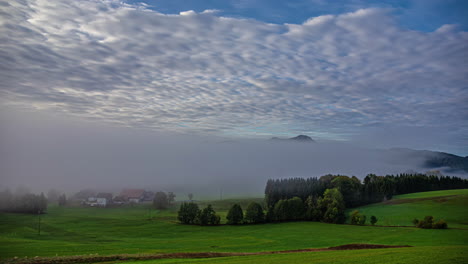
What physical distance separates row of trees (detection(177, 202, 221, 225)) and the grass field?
13.9 feet

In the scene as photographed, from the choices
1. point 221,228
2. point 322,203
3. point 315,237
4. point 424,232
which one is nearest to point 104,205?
point 221,228

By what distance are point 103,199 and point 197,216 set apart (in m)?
69.4

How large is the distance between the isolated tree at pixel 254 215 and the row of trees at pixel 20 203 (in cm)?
6657

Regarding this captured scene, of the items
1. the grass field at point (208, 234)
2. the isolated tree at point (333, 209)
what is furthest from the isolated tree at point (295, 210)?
the grass field at point (208, 234)

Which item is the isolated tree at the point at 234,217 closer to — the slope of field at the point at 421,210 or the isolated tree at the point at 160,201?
the slope of field at the point at 421,210

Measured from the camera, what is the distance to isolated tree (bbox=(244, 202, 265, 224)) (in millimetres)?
92625

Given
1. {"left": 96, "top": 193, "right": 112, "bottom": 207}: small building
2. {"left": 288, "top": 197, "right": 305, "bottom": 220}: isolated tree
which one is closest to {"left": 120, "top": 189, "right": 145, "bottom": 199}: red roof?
{"left": 96, "top": 193, "right": 112, "bottom": 207}: small building

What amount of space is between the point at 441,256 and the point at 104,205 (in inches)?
5264

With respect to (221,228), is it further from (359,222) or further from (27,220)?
(27,220)

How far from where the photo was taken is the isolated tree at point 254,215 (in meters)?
92.6

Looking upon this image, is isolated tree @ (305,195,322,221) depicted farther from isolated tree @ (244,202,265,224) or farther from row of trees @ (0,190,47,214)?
row of trees @ (0,190,47,214)

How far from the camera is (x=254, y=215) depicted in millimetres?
92625

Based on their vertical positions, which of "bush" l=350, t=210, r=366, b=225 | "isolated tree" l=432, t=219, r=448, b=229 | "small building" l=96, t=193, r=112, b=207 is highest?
"small building" l=96, t=193, r=112, b=207

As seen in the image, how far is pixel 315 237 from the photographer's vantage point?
6462cm
